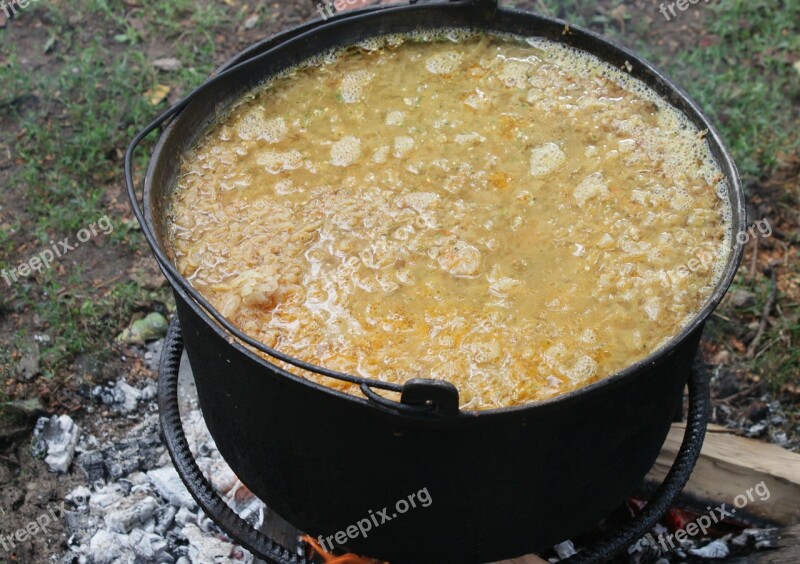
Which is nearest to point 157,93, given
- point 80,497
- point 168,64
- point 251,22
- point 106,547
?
point 168,64

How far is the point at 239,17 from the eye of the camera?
512cm

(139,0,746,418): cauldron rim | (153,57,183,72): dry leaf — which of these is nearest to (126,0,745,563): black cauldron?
(139,0,746,418): cauldron rim

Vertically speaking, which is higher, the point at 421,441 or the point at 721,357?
the point at 421,441

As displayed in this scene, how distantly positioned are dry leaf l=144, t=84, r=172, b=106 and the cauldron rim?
1920 mm

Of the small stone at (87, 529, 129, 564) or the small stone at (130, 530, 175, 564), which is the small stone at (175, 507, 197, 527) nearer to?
the small stone at (130, 530, 175, 564)

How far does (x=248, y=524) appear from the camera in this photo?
102 inches

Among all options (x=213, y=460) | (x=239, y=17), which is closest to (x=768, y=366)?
(x=213, y=460)

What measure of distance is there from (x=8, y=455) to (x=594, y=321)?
2.36 metres

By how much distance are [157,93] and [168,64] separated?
11.7 inches

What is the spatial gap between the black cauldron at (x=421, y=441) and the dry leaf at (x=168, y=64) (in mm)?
2313

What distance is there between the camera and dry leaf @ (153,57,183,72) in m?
4.82

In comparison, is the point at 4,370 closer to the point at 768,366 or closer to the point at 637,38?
the point at 768,366

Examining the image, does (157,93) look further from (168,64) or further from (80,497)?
(80,497)

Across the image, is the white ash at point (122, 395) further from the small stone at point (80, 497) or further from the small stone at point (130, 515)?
the small stone at point (130, 515)
